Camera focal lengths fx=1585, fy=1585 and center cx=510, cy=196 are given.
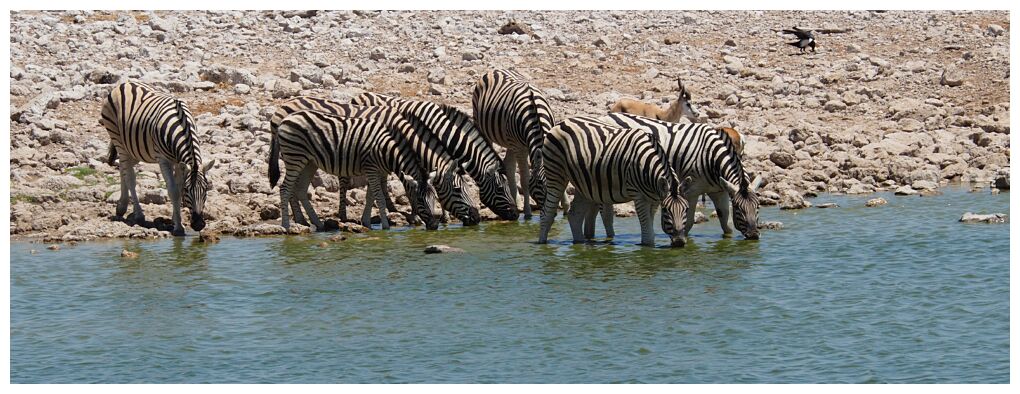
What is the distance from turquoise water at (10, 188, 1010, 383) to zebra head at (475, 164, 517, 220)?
821mm

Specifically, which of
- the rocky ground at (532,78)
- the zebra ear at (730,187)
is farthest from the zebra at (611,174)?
the rocky ground at (532,78)

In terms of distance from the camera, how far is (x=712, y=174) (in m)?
16.2

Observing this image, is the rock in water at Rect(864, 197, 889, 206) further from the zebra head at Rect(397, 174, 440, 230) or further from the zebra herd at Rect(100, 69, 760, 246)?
the zebra head at Rect(397, 174, 440, 230)

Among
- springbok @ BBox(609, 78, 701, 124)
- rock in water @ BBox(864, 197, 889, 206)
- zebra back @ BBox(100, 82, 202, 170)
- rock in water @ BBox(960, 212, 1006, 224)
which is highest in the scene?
springbok @ BBox(609, 78, 701, 124)

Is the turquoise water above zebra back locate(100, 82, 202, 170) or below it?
below

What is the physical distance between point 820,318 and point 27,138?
1218cm

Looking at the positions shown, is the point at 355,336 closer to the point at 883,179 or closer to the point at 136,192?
the point at 136,192

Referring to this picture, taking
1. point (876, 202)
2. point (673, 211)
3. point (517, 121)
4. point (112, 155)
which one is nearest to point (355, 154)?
point (517, 121)

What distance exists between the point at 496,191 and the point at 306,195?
2.18 m

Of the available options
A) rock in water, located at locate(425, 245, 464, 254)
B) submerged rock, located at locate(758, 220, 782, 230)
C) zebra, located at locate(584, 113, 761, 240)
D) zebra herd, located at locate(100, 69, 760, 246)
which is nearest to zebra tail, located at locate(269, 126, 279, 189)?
zebra herd, located at locate(100, 69, 760, 246)

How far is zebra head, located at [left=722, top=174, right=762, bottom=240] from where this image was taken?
52.9 feet

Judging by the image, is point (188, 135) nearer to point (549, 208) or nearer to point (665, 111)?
point (549, 208)
